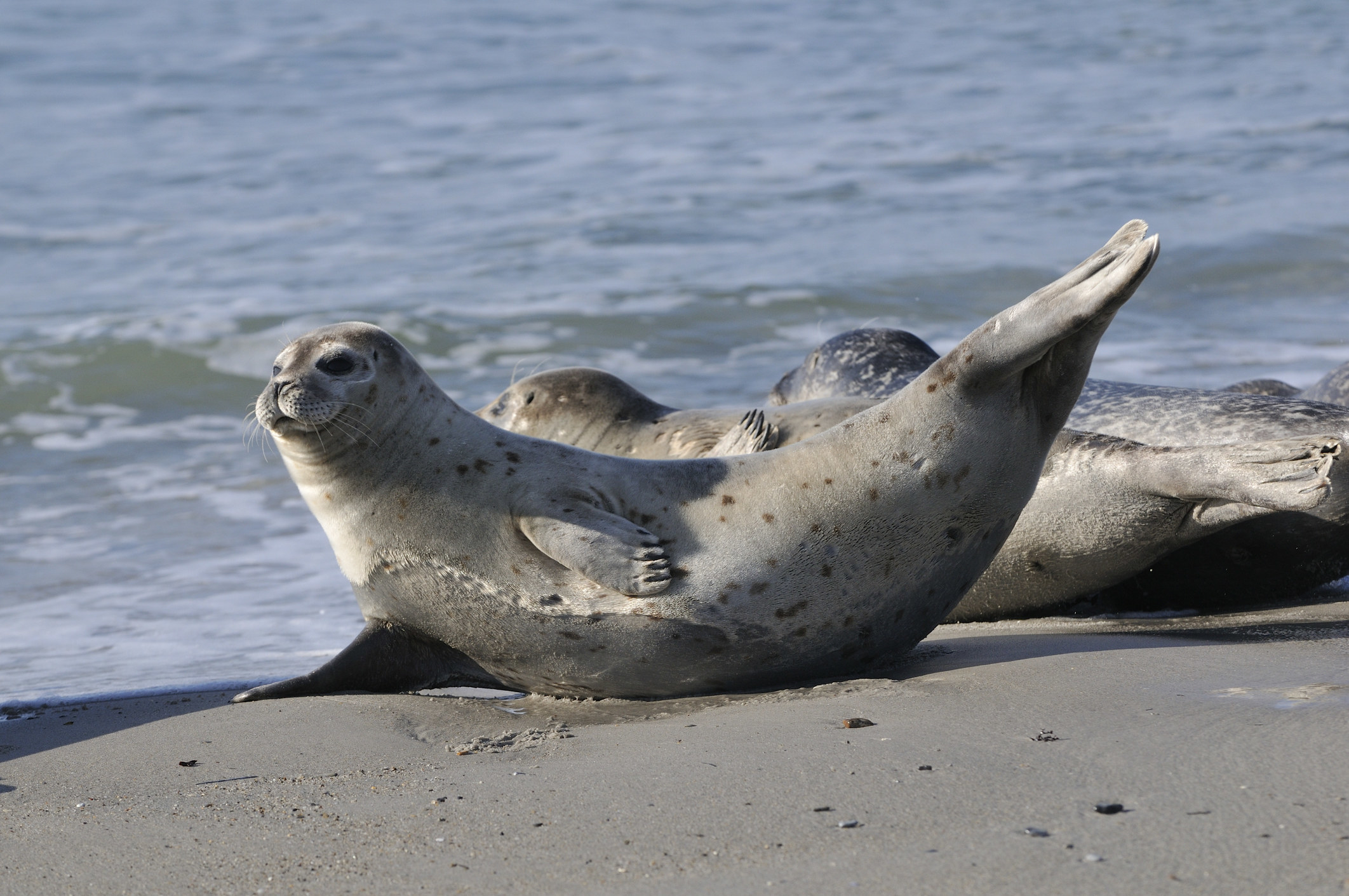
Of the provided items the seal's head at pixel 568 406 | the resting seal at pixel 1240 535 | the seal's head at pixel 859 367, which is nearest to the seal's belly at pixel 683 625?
the resting seal at pixel 1240 535

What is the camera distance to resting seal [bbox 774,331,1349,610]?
179 inches

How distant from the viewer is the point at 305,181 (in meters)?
16.7

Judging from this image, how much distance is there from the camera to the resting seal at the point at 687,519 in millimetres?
3574

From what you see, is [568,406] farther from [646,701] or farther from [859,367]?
[646,701]

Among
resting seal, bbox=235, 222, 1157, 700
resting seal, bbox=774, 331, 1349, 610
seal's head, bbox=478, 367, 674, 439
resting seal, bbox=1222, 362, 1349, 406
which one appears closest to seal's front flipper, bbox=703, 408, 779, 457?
resting seal, bbox=774, 331, 1349, 610

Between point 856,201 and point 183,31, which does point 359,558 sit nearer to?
point 856,201

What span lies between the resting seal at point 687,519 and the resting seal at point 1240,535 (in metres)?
1.08

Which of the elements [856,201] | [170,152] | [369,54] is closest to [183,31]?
[369,54]

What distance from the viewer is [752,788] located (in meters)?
2.68

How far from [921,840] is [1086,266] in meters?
1.66

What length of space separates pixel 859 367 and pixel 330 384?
2.96 metres

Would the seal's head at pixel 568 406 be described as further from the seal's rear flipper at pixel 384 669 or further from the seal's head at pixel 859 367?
the seal's rear flipper at pixel 384 669

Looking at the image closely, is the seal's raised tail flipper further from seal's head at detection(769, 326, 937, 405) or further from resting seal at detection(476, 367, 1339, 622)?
seal's head at detection(769, 326, 937, 405)

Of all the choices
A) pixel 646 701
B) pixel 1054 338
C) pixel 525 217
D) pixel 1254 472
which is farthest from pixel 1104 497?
pixel 525 217
